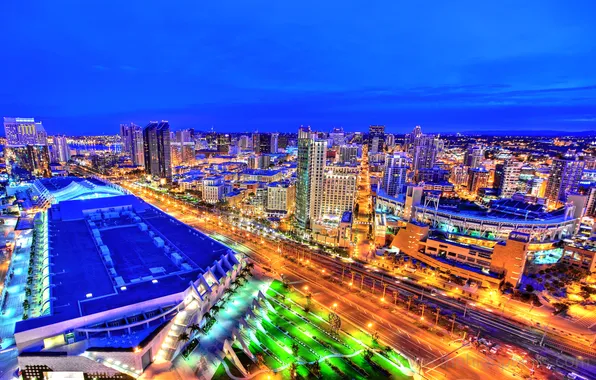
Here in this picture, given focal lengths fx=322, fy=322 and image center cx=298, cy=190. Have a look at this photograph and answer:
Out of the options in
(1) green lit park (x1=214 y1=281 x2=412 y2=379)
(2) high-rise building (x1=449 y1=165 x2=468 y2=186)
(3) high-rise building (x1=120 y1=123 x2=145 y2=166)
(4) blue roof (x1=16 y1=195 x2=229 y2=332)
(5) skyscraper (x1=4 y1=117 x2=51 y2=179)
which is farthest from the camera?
(3) high-rise building (x1=120 y1=123 x2=145 y2=166)

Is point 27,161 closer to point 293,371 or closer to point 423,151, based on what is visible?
point 293,371

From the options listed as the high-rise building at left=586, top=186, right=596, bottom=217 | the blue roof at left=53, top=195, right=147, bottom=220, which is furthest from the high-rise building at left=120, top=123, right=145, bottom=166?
the high-rise building at left=586, top=186, right=596, bottom=217

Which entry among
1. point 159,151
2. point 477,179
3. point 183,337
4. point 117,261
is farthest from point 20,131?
point 477,179

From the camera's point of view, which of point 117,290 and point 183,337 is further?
point 117,290

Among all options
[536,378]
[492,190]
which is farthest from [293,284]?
[492,190]

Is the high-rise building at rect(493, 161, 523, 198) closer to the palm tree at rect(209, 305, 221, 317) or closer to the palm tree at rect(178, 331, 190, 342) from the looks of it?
the palm tree at rect(209, 305, 221, 317)

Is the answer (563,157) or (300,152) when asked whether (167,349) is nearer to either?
(300,152)

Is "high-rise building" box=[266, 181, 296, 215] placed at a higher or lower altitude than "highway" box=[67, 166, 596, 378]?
higher
